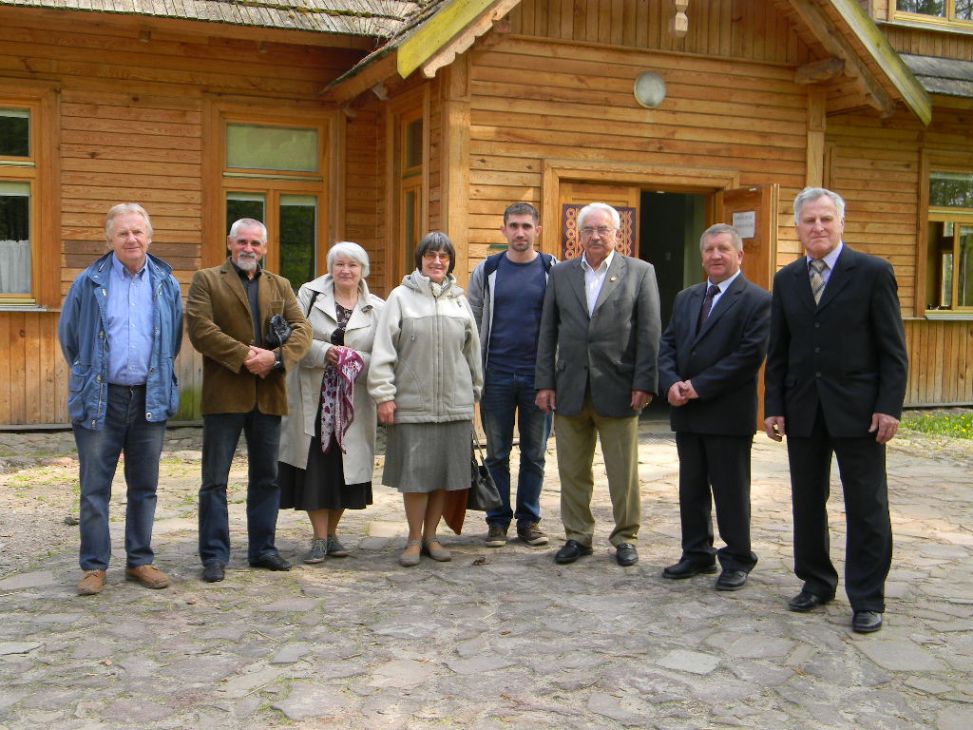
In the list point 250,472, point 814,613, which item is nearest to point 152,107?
point 250,472

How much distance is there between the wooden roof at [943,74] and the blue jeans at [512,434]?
7719mm

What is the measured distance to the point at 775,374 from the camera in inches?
207

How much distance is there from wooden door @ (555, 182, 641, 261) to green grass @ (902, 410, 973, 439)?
374 centimetres

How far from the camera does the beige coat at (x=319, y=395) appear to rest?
589cm

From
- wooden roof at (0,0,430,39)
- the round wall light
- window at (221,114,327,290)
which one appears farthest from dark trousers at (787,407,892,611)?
window at (221,114,327,290)

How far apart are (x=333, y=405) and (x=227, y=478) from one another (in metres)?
0.66

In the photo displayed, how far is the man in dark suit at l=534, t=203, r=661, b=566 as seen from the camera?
5883 mm

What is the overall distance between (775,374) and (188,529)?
364 centimetres

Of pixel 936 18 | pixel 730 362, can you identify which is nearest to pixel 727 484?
pixel 730 362

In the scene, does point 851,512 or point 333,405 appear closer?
point 851,512

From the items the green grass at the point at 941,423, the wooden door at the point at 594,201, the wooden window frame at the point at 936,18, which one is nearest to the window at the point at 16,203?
the wooden door at the point at 594,201

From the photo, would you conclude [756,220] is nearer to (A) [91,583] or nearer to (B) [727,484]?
(B) [727,484]

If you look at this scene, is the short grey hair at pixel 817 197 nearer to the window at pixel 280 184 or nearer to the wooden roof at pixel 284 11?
the wooden roof at pixel 284 11

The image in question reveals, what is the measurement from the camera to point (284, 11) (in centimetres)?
1028
